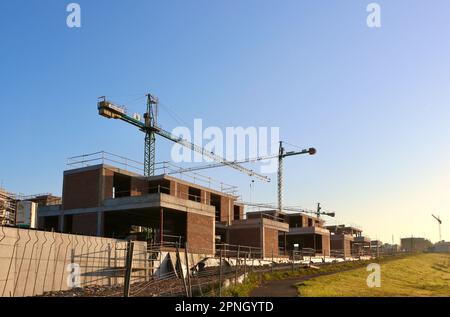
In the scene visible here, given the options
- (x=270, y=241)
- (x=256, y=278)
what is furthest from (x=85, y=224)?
(x=270, y=241)

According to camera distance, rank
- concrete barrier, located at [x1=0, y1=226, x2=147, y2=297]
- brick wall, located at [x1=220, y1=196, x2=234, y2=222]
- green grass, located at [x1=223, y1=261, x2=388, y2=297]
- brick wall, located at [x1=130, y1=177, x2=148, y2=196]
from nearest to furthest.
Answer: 1. green grass, located at [x1=223, y1=261, x2=388, y2=297]
2. concrete barrier, located at [x1=0, y1=226, x2=147, y2=297]
3. brick wall, located at [x1=130, y1=177, x2=148, y2=196]
4. brick wall, located at [x1=220, y1=196, x2=234, y2=222]

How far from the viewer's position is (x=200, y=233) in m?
40.3

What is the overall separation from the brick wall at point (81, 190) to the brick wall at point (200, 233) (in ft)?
25.1

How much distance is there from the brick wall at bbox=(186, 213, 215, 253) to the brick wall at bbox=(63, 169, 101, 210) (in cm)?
765

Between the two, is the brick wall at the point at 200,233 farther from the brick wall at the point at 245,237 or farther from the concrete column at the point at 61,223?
the concrete column at the point at 61,223

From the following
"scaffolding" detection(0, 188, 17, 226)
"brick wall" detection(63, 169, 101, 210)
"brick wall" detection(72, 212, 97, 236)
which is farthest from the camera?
"brick wall" detection(63, 169, 101, 210)

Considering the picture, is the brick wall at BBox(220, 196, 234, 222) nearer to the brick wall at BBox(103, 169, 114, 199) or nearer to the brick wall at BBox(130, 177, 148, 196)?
the brick wall at BBox(130, 177, 148, 196)

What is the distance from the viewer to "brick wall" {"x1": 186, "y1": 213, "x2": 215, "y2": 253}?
128 ft

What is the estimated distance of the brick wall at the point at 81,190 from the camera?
3941 cm

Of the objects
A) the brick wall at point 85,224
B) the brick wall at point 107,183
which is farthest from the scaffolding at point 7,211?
the brick wall at point 107,183

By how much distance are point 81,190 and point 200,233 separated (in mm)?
10502

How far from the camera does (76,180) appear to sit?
4097 centimetres

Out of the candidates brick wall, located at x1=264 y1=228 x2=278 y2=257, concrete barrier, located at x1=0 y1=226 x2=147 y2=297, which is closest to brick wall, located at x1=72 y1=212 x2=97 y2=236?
concrete barrier, located at x1=0 y1=226 x2=147 y2=297

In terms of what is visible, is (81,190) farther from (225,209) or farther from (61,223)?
(225,209)
